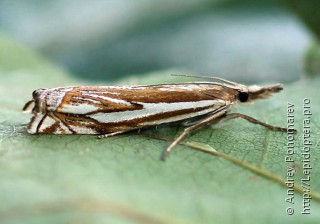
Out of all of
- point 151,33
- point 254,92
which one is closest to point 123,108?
point 254,92

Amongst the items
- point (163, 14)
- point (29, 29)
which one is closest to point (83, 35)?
point (29, 29)

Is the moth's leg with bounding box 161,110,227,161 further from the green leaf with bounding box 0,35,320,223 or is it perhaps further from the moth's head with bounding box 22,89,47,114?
the moth's head with bounding box 22,89,47,114

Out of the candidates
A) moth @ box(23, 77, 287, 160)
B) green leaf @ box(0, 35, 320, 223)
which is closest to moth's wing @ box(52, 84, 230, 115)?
moth @ box(23, 77, 287, 160)

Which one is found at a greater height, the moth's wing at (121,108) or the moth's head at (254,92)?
the moth's head at (254,92)

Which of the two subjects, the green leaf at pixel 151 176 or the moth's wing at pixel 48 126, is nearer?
the green leaf at pixel 151 176

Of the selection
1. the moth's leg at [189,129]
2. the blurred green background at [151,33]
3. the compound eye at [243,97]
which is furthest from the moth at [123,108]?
the blurred green background at [151,33]

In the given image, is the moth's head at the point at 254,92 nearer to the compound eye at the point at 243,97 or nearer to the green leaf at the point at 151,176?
the compound eye at the point at 243,97
